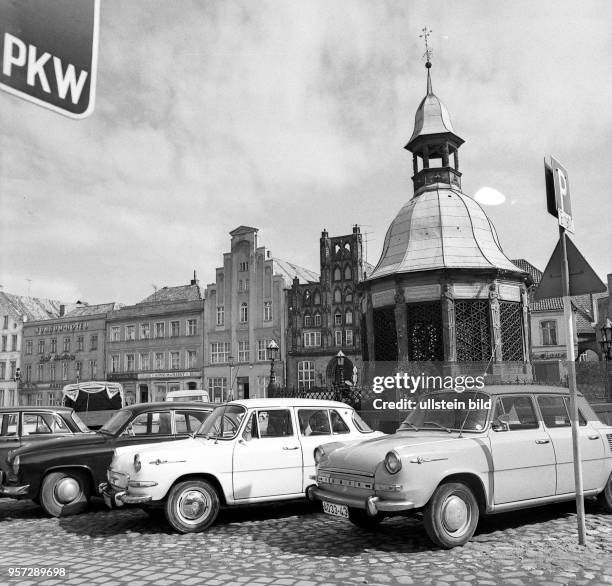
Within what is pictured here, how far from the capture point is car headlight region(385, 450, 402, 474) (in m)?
6.31

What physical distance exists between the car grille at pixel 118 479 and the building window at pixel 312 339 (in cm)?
4077

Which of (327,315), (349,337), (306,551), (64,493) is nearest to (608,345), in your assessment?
(306,551)

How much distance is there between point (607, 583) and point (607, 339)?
54.9 ft

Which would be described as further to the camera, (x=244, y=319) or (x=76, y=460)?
(x=244, y=319)

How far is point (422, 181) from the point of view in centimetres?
1964

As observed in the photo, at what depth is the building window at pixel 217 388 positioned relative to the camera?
51.7 metres

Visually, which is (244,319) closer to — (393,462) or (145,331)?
(145,331)

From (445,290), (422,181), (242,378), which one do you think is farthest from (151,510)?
(242,378)

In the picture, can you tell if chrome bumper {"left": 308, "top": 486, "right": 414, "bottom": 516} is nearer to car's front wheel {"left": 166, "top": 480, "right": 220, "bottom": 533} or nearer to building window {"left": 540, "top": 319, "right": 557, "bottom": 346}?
car's front wheel {"left": 166, "top": 480, "right": 220, "bottom": 533}

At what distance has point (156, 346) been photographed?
56094 mm

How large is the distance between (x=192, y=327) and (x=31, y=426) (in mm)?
43936

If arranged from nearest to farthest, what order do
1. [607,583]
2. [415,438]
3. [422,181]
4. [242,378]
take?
[607,583], [415,438], [422,181], [242,378]

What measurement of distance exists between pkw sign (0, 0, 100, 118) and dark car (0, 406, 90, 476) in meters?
10.6

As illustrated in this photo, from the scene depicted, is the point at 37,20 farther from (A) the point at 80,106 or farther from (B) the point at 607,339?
(B) the point at 607,339
